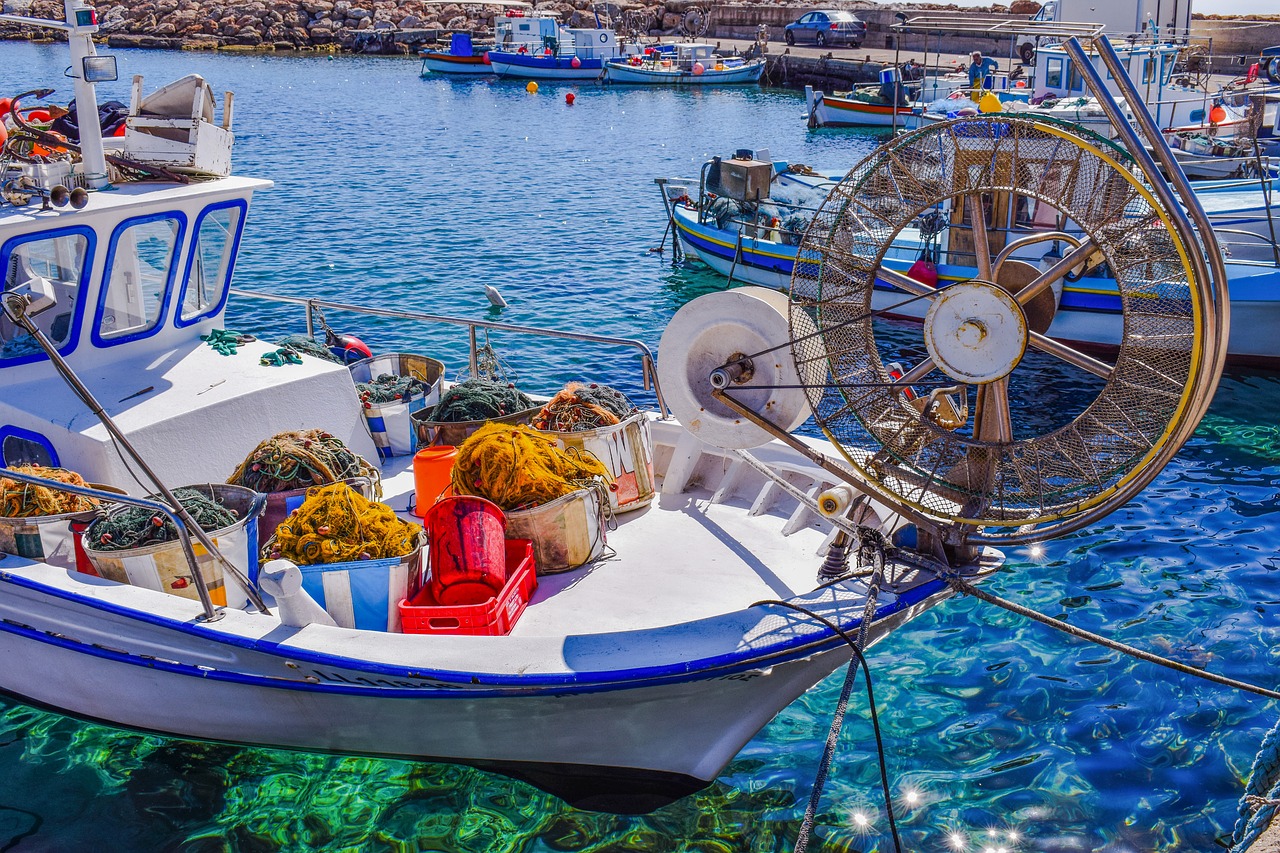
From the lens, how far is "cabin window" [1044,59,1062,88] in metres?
28.4

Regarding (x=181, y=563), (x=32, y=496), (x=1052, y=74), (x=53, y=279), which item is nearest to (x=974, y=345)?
(x=181, y=563)

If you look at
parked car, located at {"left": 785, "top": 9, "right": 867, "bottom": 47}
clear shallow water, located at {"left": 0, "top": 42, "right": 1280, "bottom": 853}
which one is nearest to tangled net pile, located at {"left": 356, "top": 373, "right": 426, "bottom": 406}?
clear shallow water, located at {"left": 0, "top": 42, "right": 1280, "bottom": 853}

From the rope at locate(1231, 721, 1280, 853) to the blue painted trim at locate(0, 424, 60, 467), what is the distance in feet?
22.5

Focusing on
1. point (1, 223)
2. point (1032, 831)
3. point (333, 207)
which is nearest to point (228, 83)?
point (333, 207)

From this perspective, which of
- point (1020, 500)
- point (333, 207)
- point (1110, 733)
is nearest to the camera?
point (1020, 500)

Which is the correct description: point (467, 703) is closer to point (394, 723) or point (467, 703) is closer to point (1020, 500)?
point (394, 723)

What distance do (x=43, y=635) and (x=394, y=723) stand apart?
1935 millimetres

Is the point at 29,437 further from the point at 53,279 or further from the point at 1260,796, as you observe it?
the point at 1260,796

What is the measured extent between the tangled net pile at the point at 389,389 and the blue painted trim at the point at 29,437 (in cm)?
196

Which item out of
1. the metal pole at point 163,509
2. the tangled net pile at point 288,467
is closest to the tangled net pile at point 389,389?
the tangled net pile at point 288,467

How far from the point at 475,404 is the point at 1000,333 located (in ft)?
12.2

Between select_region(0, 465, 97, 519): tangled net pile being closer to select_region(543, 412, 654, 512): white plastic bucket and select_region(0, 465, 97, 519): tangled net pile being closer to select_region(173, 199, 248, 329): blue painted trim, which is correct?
select_region(173, 199, 248, 329): blue painted trim

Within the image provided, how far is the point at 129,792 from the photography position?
5.85 metres

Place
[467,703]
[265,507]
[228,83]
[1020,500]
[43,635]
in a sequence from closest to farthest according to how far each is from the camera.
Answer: [1020,500] → [467,703] → [43,635] → [265,507] → [228,83]
